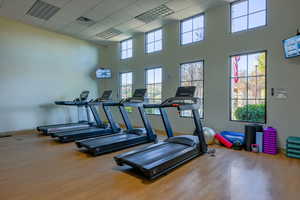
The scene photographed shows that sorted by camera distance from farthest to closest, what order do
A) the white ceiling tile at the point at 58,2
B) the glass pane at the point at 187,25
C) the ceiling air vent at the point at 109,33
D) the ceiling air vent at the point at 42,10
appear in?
the ceiling air vent at the point at 109,33, the glass pane at the point at 187,25, the ceiling air vent at the point at 42,10, the white ceiling tile at the point at 58,2

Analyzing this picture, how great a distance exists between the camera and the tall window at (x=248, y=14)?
173 inches

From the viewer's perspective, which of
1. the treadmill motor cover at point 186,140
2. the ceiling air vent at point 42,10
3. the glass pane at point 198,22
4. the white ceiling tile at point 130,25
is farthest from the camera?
the white ceiling tile at point 130,25

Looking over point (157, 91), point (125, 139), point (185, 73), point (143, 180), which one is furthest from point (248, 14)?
point (143, 180)

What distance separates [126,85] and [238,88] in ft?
15.5

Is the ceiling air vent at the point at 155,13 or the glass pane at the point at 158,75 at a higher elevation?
the ceiling air vent at the point at 155,13

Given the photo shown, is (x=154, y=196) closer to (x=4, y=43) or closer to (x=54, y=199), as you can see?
(x=54, y=199)

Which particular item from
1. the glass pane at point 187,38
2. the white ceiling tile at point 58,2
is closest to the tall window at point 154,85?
the glass pane at point 187,38

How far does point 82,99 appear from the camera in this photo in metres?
6.98

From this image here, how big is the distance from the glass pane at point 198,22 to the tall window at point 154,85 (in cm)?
191

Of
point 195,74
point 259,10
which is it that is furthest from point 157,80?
point 259,10

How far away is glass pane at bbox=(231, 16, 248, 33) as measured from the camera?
4.67 meters

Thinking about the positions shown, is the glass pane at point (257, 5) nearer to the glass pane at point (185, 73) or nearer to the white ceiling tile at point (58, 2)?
the glass pane at point (185, 73)

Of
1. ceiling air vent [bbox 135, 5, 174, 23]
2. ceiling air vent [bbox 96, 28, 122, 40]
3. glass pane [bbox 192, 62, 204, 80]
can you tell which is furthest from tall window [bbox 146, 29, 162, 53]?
glass pane [bbox 192, 62, 204, 80]

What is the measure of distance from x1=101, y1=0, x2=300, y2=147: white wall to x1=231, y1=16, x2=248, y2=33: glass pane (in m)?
0.15
